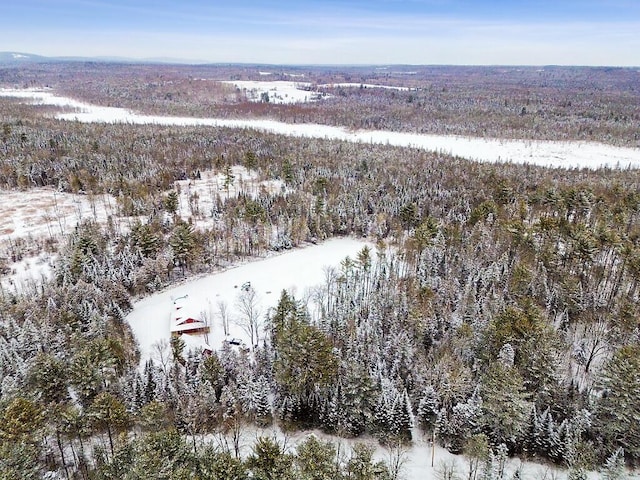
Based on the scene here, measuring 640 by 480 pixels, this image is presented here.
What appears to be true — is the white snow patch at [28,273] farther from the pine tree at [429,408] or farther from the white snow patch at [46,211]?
the pine tree at [429,408]

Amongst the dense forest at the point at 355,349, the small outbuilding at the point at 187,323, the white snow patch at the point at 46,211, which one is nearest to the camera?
the dense forest at the point at 355,349

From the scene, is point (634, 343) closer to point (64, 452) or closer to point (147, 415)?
point (147, 415)

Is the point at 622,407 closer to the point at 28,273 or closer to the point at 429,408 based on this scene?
the point at 429,408

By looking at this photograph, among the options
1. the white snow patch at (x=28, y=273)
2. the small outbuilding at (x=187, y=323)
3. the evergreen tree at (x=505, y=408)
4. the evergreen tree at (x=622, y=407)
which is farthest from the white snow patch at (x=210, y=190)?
the evergreen tree at (x=622, y=407)

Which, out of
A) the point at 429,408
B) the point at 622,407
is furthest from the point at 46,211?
the point at 622,407

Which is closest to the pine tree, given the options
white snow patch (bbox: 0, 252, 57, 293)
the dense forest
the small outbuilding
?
the dense forest
